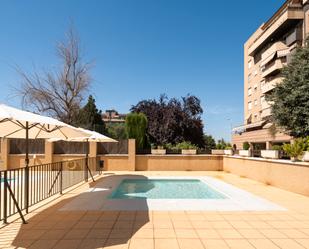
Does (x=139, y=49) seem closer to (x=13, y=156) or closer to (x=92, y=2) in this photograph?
(x=92, y=2)

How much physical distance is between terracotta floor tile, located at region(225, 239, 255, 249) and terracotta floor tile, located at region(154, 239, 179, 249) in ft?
3.24

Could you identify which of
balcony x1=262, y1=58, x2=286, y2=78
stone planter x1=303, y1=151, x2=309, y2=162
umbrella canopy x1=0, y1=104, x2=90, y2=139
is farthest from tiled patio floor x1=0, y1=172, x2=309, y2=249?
balcony x1=262, y1=58, x2=286, y2=78

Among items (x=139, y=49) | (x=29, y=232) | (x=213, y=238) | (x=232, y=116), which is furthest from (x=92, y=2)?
(x=232, y=116)

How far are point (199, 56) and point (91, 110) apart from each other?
26.7m

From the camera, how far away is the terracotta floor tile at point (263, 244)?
4632 mm

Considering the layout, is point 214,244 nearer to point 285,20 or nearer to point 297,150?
point 297,150

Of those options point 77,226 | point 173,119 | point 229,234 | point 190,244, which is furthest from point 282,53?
point 77,226

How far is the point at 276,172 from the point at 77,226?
30.8 feet

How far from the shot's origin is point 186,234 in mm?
5270

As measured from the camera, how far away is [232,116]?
49.6 metres

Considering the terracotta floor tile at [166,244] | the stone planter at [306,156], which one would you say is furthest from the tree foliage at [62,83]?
the terracotta floor tile at [166,244]

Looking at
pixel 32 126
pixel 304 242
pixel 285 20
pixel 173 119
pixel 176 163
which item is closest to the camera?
pixel 304 242

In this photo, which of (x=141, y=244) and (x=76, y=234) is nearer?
(x=141, y=244)

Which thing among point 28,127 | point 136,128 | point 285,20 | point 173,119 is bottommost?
point 28,127
